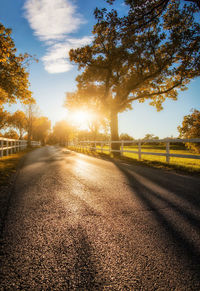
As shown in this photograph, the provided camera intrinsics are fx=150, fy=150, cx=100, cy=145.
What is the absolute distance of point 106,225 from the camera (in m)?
2.08

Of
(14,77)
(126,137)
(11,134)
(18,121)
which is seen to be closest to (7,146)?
(14,77)

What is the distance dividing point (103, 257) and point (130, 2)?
12.0m

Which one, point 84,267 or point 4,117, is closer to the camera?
point 84,267

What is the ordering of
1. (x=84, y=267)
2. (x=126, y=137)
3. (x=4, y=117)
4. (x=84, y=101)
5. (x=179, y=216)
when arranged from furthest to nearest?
1. (x=126, y=137)
2. (x=4, y=117)
3. (x=84, y=101)
4. (x=179, y=216)
5. (x=84, y=267)

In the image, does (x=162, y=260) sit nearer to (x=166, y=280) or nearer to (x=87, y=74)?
(x=166, y=280)

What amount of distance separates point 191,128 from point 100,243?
47.1ft

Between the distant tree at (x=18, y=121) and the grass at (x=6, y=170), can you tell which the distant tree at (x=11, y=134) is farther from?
the grass at (x=6, y=170)

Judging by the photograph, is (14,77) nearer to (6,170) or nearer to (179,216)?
(6,170)

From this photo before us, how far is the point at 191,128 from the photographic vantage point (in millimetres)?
13242

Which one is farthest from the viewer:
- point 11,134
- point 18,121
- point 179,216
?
point 11,134

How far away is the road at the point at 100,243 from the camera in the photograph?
4.00ft

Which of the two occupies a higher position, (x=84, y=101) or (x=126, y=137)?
(x=84, y=101)

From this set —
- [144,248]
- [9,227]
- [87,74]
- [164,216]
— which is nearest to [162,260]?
[144,248]

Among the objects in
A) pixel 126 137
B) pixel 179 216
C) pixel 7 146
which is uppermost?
pixel 126 137
